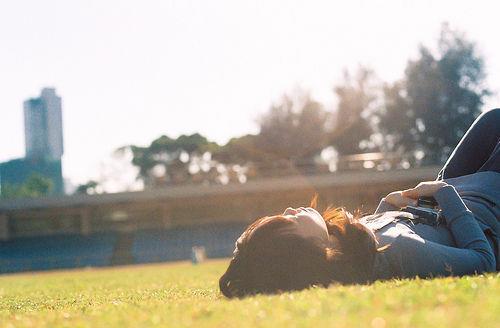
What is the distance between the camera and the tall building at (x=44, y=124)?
536 feet

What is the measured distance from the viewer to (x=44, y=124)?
163500 millimetres

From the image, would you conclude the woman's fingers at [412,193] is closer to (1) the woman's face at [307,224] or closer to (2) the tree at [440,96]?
(1) the woman's face at [307,224]

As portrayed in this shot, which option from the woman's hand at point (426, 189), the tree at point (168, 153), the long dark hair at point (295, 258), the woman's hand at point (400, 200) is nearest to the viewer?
the long dark hair at point (295, 258)

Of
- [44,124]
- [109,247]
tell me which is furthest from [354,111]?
[44,124]

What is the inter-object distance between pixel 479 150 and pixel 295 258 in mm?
2210

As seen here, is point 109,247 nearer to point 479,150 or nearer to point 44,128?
point 479,150

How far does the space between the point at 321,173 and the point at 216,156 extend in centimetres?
2931

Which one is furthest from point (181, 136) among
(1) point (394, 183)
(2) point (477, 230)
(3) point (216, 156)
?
(2) point (477, 230)

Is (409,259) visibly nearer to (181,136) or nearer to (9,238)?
(9,238)

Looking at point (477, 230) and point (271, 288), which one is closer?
point (271, 288)

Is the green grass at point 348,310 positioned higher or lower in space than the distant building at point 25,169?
higher

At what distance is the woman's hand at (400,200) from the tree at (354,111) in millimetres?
54870

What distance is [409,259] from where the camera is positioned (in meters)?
4.50

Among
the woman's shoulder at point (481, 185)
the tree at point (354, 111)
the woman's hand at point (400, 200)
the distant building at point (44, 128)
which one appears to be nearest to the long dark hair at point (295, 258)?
the woman's hand at point (400, 200)
